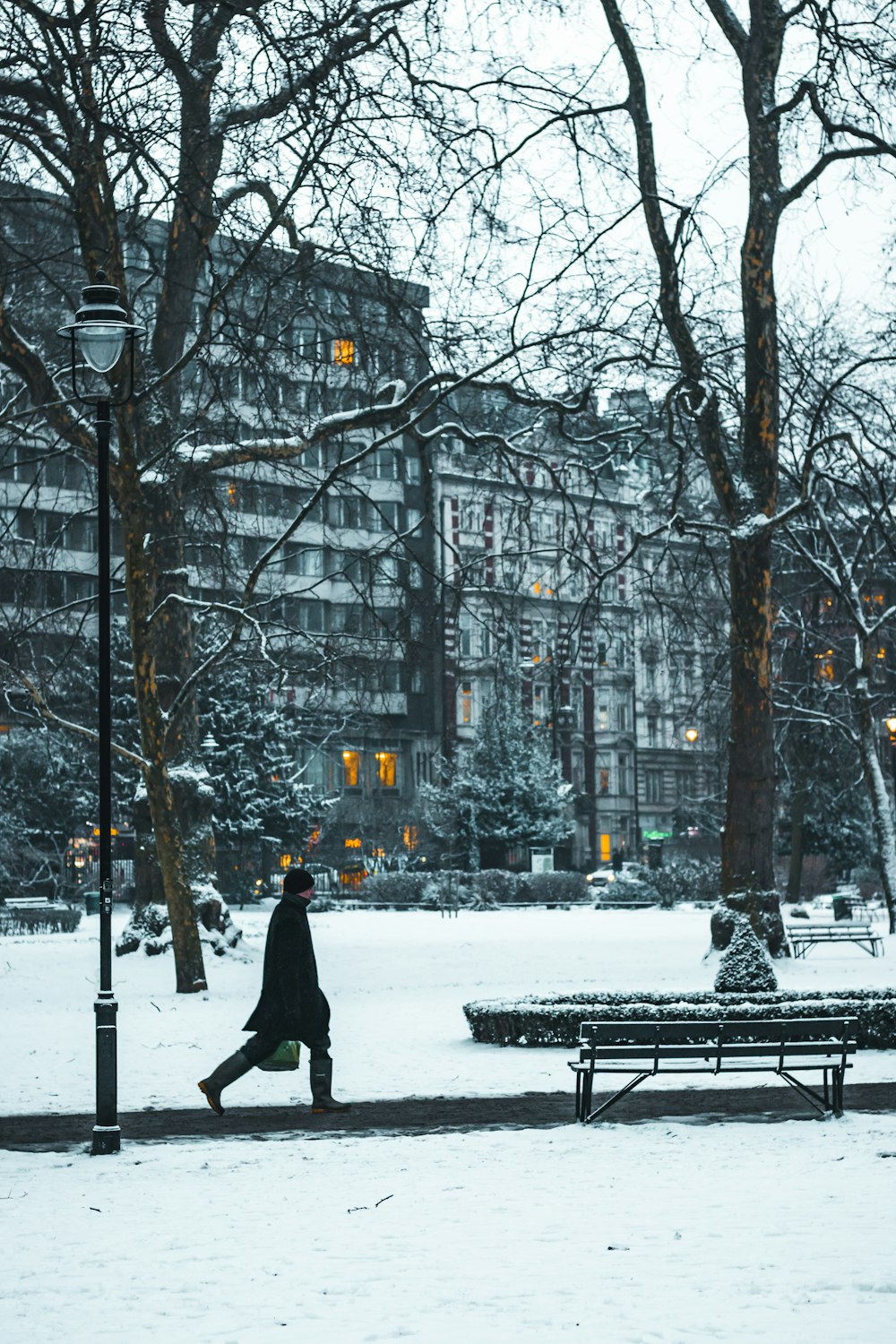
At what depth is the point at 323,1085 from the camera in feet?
40.4

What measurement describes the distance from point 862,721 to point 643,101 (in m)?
12.0

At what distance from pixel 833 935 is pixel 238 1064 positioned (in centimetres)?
1834

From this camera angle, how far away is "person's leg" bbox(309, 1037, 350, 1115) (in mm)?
12234

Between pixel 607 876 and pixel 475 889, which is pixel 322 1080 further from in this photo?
pixel 607 876

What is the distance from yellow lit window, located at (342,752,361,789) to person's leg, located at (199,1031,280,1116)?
61890 millimetres

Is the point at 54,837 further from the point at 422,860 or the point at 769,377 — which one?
the point at 769,377

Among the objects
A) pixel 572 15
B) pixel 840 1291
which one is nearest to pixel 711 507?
pixel 572 15

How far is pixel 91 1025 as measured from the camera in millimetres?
18781

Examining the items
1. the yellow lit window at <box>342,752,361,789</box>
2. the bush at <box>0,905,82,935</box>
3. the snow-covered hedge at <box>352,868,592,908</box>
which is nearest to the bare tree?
the bush at <box>0,905,82,935</box>

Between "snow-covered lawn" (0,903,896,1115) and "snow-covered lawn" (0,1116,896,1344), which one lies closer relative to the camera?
"snow-covered lawn" (0,1116,896,1344)

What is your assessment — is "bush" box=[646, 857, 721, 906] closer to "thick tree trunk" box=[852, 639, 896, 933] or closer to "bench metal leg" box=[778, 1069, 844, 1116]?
"thick tree trunk" box=[852, 639, 896, 933]

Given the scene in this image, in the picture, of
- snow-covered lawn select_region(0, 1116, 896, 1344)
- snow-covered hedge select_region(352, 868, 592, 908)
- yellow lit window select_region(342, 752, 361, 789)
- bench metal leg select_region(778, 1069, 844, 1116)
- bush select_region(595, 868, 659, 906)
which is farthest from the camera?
yellow lit window select_region(342, 752, 361, 789)

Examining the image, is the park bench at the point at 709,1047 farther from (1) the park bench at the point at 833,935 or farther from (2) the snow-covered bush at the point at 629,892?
(2) the snow-covered bush at the point at 629,892

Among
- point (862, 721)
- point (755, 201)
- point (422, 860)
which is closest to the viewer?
point (755, 201)
